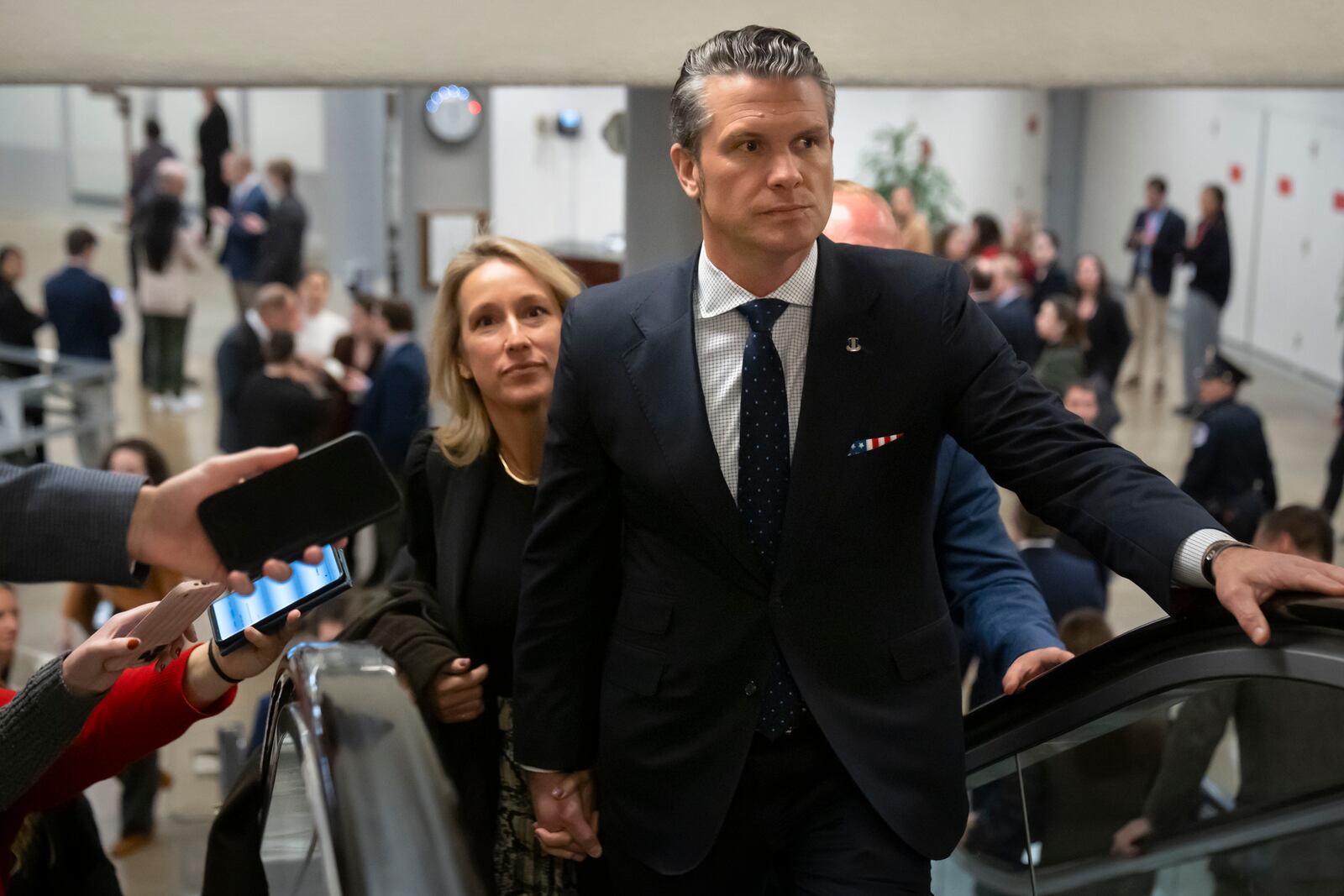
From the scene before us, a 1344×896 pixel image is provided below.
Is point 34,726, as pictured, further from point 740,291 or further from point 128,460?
point 128,460

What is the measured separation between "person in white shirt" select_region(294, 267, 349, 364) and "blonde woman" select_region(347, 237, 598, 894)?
24.6 ft

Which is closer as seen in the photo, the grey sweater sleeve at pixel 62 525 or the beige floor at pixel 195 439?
the grey sweater sleeve at pixel 62 525

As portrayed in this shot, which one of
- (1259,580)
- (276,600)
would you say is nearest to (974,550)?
(1259,580)

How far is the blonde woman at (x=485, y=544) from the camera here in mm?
2867

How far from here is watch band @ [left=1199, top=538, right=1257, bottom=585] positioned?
193cm

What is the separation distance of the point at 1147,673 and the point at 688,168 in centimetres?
98

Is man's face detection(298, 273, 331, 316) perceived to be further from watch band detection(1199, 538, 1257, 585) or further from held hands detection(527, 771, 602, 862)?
watch band detection(1199, 538, 1257, 585)

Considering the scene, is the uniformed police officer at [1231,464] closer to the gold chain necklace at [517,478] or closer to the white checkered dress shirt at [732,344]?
the gold chain necklace at [517,478]

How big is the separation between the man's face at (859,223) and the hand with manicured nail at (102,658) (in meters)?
1.46

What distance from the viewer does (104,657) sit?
2.38 metres

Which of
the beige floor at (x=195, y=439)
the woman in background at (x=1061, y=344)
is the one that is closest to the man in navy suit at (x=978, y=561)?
the beige floor at (x=195, y=439)

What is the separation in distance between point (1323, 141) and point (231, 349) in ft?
37.0

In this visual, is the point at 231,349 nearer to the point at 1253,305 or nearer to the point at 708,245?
the point at 708,245

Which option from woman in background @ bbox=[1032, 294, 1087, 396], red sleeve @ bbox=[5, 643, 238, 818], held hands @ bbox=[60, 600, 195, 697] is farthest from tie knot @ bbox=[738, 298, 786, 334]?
woman in background @ bbox=[1032, 294, 1087, 396]
